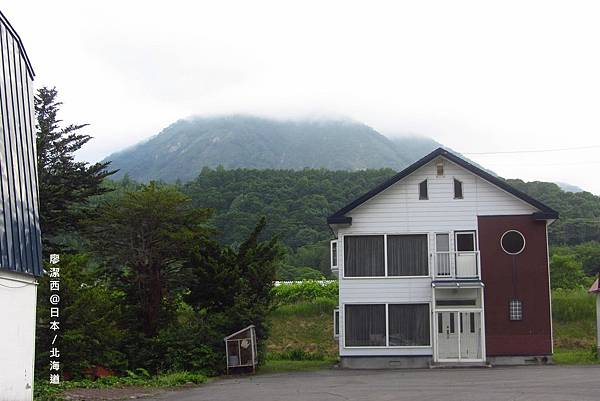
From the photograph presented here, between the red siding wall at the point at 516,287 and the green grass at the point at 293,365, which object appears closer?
the red siding wall at the point at 516,287

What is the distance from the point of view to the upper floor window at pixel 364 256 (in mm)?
26781

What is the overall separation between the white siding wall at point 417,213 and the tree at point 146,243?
552cm

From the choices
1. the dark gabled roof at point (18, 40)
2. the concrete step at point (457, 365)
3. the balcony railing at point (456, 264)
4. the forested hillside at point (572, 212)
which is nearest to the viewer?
the dark gabled roof at point (18, 40)

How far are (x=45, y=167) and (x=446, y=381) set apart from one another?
64.5ft

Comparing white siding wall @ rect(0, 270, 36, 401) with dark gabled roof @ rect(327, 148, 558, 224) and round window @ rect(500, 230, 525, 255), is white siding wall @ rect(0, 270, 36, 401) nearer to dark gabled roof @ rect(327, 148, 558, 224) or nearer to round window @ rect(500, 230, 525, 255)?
dark gabled roof @ rect(327, 148, 558, 224)

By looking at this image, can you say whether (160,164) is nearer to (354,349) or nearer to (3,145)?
(354,349)

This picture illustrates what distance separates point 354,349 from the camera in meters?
26.3

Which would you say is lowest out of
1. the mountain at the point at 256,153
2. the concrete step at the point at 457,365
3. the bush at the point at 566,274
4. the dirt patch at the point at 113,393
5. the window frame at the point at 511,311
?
the concrete step at the point at 457,365

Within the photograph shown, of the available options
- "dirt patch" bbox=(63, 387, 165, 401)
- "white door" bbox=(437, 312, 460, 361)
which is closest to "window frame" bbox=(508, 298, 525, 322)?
"white door" bbox=(437, 312, 460, 361)

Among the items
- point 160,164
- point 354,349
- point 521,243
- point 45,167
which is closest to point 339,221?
point 354,349

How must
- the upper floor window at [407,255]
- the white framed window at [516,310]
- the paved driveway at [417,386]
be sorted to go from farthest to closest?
1. the upper floor window at [407,255]
2. the white framed window at [516,310]
3. the paved driveway at [417,386]

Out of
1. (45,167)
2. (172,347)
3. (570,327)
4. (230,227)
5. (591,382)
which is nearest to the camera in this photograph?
(591,382)

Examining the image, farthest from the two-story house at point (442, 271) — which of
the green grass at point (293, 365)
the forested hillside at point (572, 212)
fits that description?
the forested hillside at point (572, 212)

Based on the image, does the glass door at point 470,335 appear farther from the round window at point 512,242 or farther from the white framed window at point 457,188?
the white framed window at point 457,188
